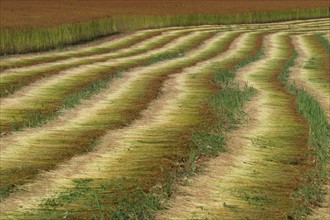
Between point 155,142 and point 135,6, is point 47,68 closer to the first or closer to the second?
point 155,142

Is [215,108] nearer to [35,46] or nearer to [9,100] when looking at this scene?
[9,100]

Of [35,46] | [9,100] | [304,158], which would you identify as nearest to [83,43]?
[35,46]

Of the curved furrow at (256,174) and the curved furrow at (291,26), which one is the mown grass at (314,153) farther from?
the curved furrow at (291,26)

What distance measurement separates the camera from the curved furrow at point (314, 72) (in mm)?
17562

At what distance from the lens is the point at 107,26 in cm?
4281

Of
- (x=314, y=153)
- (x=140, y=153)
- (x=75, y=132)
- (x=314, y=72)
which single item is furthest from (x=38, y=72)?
(x=314, y=153)

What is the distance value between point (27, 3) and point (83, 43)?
88.5 ft

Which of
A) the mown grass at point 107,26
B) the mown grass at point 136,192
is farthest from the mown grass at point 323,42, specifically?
the mown grass at point 136,192

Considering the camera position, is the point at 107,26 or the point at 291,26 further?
the point at 291,26

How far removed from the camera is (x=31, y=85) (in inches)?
710

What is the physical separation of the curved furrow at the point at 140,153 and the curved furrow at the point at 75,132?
0.22 m

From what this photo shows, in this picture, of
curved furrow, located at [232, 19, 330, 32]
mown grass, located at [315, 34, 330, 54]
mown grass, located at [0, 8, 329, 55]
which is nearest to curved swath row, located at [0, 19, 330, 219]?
mown grass, located at [0, 8, 329, 55]

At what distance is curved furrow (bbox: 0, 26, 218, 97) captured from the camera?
59.0 ft

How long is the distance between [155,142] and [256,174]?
226cm
